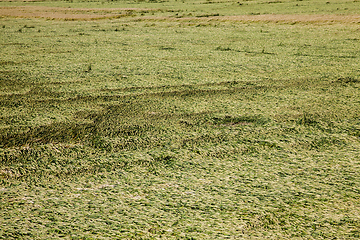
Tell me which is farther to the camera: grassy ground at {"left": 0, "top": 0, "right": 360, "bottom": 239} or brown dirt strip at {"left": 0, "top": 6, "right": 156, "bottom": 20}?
brown dirt strip at {"left": 0, "top": 6, "right": 156, "bottom": 20}

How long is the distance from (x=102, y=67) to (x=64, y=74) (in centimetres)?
36

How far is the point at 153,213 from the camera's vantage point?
3.62 feet

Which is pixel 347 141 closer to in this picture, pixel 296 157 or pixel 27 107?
pixel 296 157

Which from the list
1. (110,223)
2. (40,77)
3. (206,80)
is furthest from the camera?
(40,77)

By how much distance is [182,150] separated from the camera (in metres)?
1.54

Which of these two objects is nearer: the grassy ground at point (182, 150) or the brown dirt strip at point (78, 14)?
the grassy ground at point (182, 150)

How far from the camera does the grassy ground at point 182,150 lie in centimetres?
107

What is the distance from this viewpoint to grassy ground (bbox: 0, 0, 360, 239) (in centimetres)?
107

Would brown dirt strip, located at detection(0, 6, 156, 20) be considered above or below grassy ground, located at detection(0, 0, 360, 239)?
above

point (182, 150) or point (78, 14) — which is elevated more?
point (78, 14)

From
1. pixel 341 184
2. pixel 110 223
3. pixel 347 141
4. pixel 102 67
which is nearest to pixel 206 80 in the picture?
pixel 102 67

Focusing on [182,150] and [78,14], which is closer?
[182,150]

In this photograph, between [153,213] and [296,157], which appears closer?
[153,213]

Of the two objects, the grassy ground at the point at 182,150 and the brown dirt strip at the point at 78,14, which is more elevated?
the brown dirt strip at the point at 78,14
